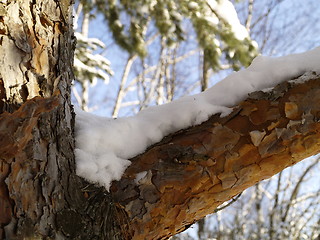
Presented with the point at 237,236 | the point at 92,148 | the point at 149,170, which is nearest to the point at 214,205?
the point at 149,170

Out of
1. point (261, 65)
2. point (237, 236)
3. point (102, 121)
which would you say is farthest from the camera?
point (237, 236)

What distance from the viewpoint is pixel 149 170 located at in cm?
102

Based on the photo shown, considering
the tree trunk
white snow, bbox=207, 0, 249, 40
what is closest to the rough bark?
the tree trunk

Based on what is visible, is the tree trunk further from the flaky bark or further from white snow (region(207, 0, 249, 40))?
white snow (region(207, 0, 249, 40))

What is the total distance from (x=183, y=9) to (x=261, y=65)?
2.38 m

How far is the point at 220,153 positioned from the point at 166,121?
203 mm

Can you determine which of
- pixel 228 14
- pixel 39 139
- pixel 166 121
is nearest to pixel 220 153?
pixel 166 121

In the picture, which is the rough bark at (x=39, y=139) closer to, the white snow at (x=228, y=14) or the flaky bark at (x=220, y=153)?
the flaky bark at (x=220, y=153)

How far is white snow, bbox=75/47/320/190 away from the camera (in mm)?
1047

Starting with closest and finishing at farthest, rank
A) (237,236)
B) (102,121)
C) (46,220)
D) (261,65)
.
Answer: (46,220) < (261,65) < (102,121) < (237,236)

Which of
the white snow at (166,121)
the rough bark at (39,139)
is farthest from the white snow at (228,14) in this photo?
the rough bark at (39,139)

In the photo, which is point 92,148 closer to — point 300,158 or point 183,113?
point 183,113

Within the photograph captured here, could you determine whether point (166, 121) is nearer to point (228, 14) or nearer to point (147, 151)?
point (147, 151)

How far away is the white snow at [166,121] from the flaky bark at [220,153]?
45mm
